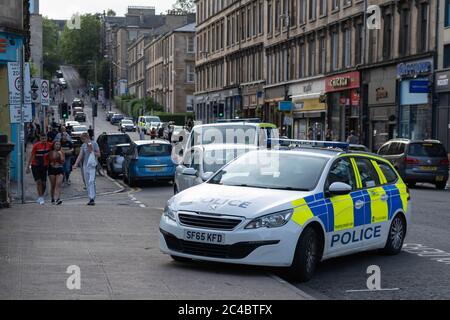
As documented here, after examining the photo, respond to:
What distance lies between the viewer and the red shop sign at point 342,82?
48.8 m

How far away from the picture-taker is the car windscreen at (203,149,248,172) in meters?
17.2

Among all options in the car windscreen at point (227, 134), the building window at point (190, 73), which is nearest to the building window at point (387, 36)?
the car windscreen at point (227, 134)

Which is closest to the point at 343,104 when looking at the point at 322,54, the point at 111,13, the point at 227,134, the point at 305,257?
the point at 322,54

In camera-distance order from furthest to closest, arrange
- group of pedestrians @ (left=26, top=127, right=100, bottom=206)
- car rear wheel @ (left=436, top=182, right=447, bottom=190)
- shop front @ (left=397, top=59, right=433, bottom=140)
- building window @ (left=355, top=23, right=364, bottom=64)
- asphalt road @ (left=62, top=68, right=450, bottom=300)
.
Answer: building window @ (left=355, top=23, right=364, bottom=64)
shop front @ (left=397, top=59, right=433, bottom=140)
car rear wheel @ (left=436, top=182, right=447, bottom=190)
group of pedestrians @ (left=26, top=127, right=100, bottom=206)
asphalt road @ (left=62, top=68, right=450, bottom=300)

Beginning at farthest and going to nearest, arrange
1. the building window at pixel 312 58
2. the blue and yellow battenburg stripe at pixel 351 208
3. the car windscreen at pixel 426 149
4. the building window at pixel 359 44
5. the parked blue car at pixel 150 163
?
the building window at pixel 312 58 → the building window at pixel 359 44 → the car windscreen at pixel 426 149 → the parked blue car at pixel 150 163 → the blue and yellow battenburg stripe at pixel 351 208

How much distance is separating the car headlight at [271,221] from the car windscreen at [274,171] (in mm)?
906

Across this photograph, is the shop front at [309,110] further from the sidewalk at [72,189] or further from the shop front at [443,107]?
the sidewalk at [72,189]

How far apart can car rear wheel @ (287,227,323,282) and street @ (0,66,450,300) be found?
133 mm

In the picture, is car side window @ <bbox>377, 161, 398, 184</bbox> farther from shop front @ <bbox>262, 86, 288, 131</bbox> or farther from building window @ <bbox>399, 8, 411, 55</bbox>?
shop front @ <bbox>262, 86, 288, 131</bbox>

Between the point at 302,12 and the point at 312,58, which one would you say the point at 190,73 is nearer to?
the point at 302,12

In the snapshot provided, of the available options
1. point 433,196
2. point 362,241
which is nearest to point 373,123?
point 433,196

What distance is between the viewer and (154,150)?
96.3 ft

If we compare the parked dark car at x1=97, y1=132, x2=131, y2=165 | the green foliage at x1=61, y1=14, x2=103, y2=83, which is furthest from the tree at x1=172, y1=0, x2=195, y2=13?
the parked dark car at x1=97, y1=132, x2=131, y2=165
